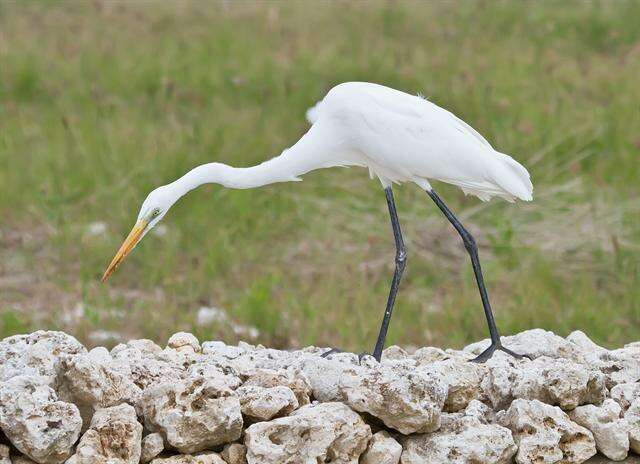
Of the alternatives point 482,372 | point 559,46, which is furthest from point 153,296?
point 559,46

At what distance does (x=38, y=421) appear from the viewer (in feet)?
9.48

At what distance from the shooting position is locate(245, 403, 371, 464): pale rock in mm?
3037

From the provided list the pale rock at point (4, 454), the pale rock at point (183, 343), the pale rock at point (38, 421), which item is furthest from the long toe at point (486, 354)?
the pale rock at point (4, 454)

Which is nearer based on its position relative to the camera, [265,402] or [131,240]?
[265,402]

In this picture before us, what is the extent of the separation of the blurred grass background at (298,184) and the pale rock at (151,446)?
2.01 metres

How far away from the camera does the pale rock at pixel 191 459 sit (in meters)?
3.06

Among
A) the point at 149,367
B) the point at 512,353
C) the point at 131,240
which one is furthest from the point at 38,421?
the point at 512,353

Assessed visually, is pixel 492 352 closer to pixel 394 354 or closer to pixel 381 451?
pixel 394 354

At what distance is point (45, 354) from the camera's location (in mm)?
3244

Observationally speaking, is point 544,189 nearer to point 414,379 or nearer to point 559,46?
point 559,46

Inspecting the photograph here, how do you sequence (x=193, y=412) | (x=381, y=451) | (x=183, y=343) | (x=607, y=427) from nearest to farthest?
(x=193, y=412) < (x=381, y=451) < (x=607, y=427) < (x=183, y=343)

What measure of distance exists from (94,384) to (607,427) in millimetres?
1388

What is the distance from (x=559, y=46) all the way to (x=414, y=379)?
20.4 ft

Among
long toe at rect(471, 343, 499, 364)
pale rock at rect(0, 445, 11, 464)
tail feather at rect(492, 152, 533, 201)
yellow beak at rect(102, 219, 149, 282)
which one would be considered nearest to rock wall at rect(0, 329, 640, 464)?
pale rock at rect(0, 445, 11, 464)
